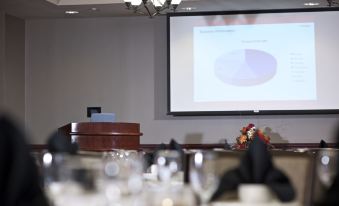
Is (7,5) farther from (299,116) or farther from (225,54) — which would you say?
(299,116)

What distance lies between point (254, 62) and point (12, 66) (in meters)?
3.62

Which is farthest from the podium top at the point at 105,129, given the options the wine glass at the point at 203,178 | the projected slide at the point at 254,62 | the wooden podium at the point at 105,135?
the wine glass at the point at 203,178

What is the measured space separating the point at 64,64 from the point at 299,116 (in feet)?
12.0

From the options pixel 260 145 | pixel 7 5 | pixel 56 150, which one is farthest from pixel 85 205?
pixel 7 5

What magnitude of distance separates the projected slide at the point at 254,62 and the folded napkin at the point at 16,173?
27.2 ft

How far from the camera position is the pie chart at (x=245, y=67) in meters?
9.59

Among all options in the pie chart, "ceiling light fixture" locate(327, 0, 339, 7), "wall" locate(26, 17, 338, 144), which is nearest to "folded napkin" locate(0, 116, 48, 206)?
"ceiling light fixture" locate(327, 0, 339, 7)

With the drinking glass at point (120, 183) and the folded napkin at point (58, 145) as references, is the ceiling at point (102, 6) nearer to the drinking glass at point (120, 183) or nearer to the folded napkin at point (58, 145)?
the folded napkin at point (58, 145)

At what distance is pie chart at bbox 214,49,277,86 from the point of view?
959 centimetres

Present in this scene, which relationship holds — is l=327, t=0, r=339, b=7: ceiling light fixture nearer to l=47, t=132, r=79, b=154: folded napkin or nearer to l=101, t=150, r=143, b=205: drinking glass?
l=47, t=132, r=79, b=154: folded napkin

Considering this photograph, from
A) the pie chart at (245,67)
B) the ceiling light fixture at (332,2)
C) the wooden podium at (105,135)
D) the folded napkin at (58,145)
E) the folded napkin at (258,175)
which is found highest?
the ceiling light fixture at (332,2)

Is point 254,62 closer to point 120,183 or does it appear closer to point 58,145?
point 58,145

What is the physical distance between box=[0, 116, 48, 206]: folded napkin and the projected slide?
27.2 ft

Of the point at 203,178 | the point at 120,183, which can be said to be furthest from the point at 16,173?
the point at 203,178
